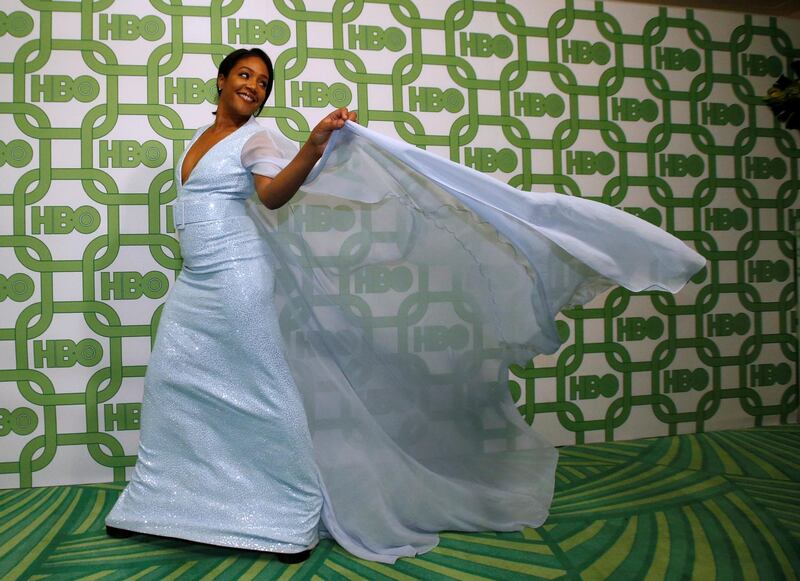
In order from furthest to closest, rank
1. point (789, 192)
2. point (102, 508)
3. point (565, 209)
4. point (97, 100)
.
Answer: point (789, 192), point (97, 100), point (102, 508), point (565, 209)

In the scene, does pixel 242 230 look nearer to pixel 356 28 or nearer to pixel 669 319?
pixel 356 28

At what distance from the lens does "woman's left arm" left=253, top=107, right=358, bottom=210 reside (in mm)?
1667

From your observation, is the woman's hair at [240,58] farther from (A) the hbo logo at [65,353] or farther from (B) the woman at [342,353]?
(A) the hbo logo at [65,353]

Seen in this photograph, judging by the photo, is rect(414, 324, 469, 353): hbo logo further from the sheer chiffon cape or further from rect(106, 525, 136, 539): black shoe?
rect(106, 525, 136, 539): black shoe

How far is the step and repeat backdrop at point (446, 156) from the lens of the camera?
2.42 metres

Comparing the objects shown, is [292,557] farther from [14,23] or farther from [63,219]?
[14,23]

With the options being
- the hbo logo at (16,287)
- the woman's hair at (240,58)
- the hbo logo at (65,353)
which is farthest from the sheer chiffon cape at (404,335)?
the hbo logo at (16,287)

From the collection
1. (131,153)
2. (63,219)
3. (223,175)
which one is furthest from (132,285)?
(223,175)

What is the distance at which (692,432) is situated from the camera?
9.99 feet

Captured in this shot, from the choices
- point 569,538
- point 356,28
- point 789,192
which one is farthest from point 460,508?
point 789,192

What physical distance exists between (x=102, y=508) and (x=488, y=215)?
178 cm

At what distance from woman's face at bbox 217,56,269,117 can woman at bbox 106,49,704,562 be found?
143mm

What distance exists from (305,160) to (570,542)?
142 cm

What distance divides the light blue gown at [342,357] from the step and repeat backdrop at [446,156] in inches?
3.0
